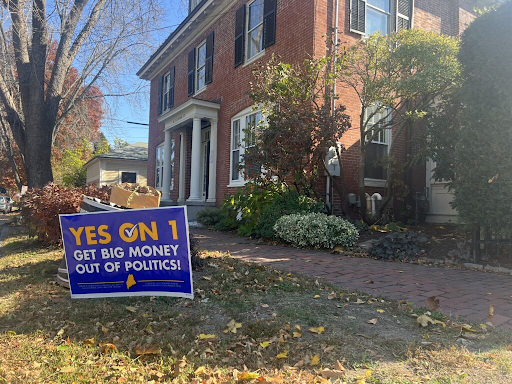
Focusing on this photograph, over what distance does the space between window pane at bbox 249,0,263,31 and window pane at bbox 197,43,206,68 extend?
338 centimetres

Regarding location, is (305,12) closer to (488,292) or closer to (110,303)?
(488,292)

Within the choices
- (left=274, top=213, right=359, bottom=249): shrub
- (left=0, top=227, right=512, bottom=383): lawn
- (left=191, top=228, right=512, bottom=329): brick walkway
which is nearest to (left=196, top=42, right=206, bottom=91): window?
(left=274, top=213, right=359, bottom=249): shrub

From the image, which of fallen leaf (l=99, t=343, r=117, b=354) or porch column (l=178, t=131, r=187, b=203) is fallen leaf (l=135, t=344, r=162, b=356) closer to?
fallen leaf (l=99, t=343, r=117, b=354)

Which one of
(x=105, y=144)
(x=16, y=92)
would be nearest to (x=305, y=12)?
(x=16, y=92)

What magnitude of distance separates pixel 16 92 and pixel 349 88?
37.7 ft

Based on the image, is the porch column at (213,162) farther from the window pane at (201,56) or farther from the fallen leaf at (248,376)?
the fallen leaf at (248,376)

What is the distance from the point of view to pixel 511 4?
5508 mm

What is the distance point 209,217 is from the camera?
1123 centimetres

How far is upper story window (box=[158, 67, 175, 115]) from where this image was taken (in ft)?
58.4

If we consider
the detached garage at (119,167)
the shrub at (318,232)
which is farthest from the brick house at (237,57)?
the detached garage at (119,167)

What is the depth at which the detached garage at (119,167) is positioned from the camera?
84.7ft

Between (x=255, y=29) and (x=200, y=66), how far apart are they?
3.96 metres

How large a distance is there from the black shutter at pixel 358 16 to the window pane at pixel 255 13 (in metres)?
2.74

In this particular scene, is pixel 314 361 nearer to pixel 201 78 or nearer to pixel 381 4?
pixel 381 4
